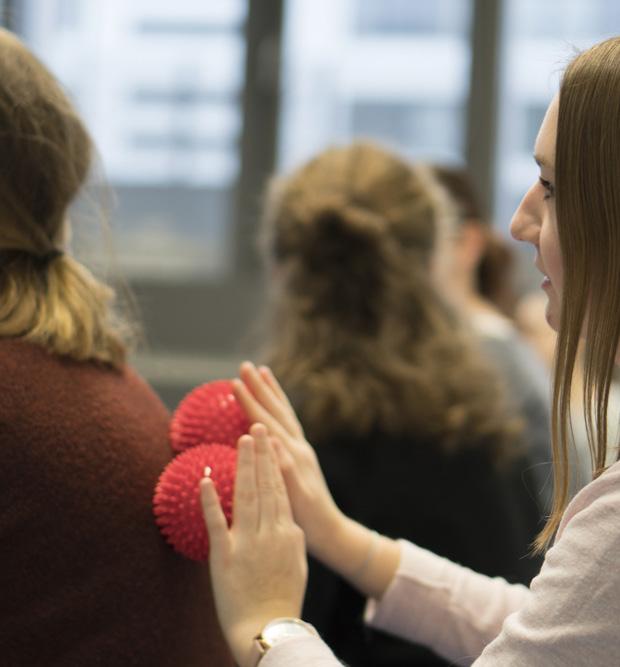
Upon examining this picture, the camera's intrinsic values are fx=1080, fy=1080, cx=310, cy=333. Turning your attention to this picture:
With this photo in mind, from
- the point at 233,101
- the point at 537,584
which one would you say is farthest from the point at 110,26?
the point at 537,584

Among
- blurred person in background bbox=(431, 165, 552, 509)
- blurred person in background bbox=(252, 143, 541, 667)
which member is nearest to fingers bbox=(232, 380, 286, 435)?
blurred person in background bbox=(252, 143, 541, 667)

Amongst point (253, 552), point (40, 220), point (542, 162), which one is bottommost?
point (253, 552)

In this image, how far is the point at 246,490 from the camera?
1003 mm

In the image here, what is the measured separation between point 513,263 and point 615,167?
7.50 ft

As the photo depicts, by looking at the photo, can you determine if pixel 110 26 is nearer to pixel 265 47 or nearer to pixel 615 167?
pixel 265 47

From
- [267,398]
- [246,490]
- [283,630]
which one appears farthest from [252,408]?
[283,630]

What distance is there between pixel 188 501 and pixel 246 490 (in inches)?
2.2

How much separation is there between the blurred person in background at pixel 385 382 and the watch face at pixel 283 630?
0.53m

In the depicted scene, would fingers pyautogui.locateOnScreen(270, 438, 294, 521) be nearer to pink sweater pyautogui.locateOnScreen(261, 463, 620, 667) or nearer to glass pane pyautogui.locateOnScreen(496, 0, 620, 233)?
pink sweater pyautogui.locateOnScreen(261, 463, 620, 667)

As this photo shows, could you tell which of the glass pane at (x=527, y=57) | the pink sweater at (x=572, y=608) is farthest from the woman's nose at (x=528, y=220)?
the glass pane at (x=527, y=57)

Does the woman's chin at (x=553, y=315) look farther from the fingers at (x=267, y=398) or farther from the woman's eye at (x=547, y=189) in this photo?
the fingers at (x=267, y=398)

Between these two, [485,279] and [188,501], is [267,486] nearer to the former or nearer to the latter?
[188,501]

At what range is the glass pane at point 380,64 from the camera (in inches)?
148

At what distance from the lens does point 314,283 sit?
5.64 feet
